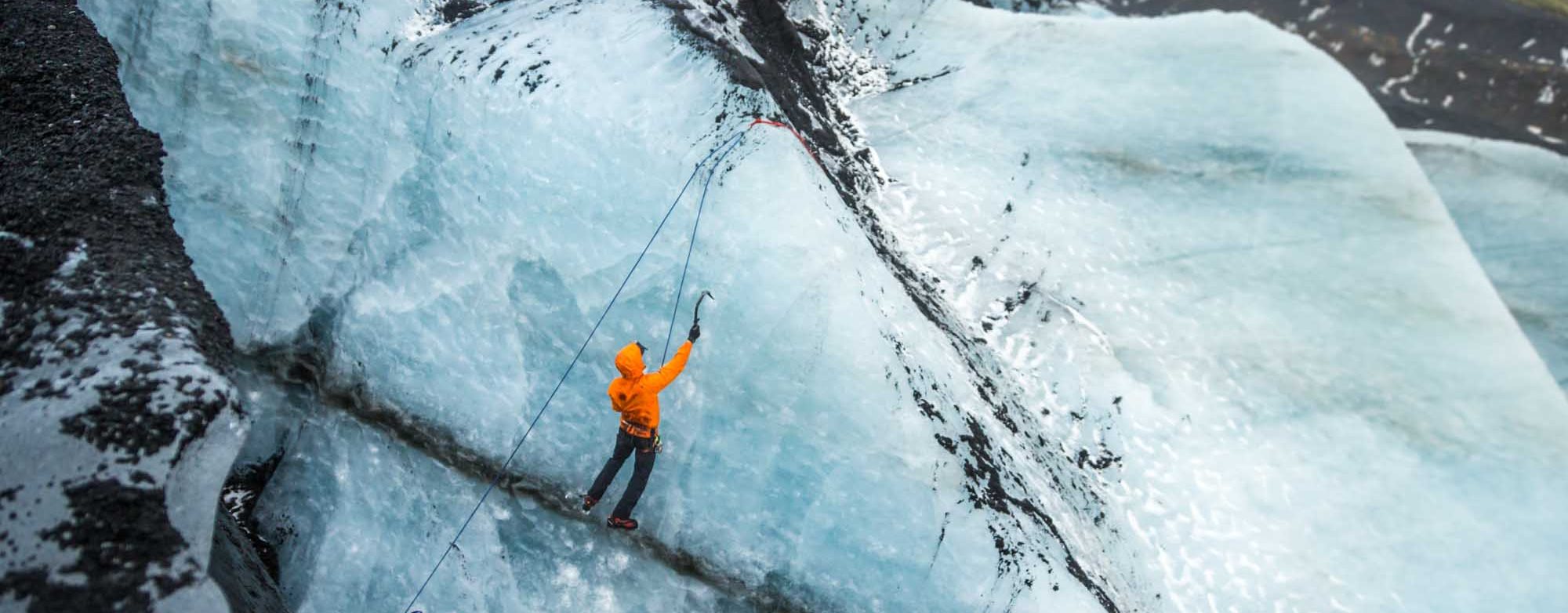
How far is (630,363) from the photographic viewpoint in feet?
11.9

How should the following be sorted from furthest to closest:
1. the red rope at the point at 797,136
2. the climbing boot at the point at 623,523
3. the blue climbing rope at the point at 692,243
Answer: the red rope at the point at 797,136 < the blue climbing rope at the point at 692,243 < the climbing boot at the point at 623,523

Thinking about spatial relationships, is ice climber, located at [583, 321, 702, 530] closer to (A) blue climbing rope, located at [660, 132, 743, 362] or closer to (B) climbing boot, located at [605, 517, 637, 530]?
(B) climbing boot, located at [605, 517, 637, 530]

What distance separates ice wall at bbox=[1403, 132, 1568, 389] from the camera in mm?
7539

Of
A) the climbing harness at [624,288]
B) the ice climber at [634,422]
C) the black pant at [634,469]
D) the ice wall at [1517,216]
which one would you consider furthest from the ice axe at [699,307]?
the ice wall at [1517,216]

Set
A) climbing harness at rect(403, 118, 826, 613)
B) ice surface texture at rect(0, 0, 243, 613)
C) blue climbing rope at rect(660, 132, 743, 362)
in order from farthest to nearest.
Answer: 1. blue climbing rope at rect(660, 132, 743, 362)
2. climbing harness at rect(403, 118, 826, 613)
3. ice surface texture at rect(0, 0, 243, 613)

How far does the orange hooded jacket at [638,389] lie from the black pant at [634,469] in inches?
2.0

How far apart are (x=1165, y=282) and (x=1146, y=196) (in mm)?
759

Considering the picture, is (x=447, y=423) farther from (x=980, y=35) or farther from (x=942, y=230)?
(x=980, y=35)

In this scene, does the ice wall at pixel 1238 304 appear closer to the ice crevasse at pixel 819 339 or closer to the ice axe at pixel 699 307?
the ice crevasse at pixel 819 339

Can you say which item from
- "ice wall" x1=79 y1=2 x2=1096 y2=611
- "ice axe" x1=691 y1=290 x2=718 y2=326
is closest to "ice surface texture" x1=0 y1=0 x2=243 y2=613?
"ice wall" x1=79 y1=2 x2=1096 y2=611

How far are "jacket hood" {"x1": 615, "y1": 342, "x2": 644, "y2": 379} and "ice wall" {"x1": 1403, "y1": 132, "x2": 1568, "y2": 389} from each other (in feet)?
26.8

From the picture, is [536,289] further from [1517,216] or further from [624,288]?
[1517,216]

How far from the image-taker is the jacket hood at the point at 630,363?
11.9ft

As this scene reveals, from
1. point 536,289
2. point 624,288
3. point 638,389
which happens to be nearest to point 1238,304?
point 624,288
